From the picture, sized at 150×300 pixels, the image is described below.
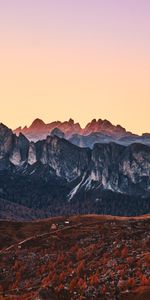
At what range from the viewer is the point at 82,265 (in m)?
72.4

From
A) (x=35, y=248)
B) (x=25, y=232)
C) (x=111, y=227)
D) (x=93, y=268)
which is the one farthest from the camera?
(x=25, y=232)

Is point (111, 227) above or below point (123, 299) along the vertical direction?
above

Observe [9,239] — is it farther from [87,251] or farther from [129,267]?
[129,267]

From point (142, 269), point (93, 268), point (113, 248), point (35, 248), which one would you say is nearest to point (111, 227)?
point (35, 248)

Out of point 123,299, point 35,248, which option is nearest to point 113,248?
point 35,248

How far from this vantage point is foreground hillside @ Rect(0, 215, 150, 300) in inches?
2170

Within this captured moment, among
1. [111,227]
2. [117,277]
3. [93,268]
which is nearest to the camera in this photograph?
[117,277]

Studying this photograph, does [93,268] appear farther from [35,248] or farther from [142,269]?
[35,248]

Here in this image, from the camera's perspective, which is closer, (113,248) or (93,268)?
(93,268)

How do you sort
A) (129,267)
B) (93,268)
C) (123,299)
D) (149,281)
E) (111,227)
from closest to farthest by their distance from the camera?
1. (123,299)
2. (149,281)
3. (129,267)
4. (93,268)
5. (111,227)

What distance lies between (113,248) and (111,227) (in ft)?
81.2

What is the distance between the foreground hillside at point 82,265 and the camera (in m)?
55.1

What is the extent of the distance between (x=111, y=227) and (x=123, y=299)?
172 feet

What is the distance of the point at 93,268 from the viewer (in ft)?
230
